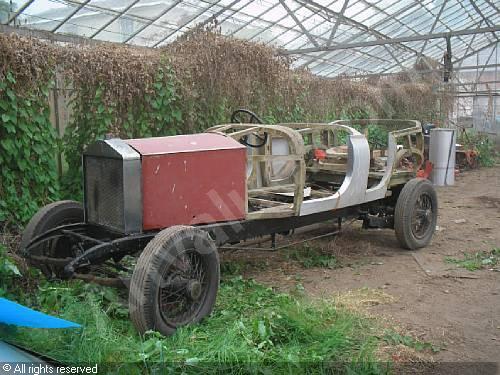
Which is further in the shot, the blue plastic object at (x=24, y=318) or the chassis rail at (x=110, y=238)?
the chassis rail at (x=110, y=238)

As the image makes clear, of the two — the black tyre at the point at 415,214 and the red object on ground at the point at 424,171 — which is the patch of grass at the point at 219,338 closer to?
the black tyre at the point at 415,214

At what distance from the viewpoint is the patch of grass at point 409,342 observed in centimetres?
337

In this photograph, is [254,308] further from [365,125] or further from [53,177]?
[365,125]

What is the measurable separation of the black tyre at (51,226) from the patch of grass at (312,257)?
2496 mm

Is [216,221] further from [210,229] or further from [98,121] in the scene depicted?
[98,121]

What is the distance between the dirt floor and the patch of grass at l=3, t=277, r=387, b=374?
0.53 m

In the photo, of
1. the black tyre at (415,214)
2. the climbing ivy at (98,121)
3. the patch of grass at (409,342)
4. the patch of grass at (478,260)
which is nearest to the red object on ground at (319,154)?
the black tyre at (415,214)

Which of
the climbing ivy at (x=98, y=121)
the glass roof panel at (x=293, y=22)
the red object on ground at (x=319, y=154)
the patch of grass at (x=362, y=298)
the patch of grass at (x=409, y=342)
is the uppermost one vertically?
the glass roof panel at (x=293, y=22)

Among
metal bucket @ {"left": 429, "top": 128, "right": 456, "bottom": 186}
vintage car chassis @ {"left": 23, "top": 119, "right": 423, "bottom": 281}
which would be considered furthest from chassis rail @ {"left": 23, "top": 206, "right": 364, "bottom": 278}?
metal bucket @ {"left": 429, "top": 128, "right": 456, "bottom": 186}

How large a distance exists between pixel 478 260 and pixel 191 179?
3.65 meters

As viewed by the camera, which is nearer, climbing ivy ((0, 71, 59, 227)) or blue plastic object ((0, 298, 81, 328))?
blue plastic object ((0, 298, 81, 328))

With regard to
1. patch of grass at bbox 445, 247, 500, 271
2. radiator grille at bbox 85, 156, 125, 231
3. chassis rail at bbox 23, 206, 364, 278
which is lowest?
patch of grass at bbox 445, 247, 500, 271

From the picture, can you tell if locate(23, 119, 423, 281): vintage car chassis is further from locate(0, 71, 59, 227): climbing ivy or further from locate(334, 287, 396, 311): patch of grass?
locate(0, 71, 59, 227): climbing ivy

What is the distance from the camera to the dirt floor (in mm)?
3662
